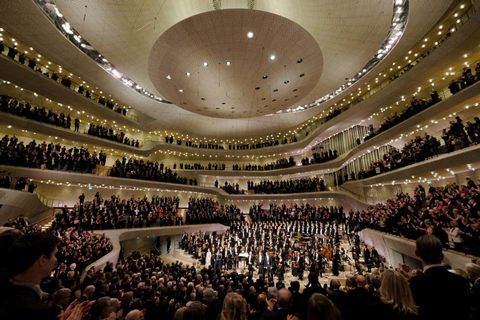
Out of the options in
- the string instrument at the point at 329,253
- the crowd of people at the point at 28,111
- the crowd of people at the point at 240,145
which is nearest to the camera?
the string instrument at the point at 329,253

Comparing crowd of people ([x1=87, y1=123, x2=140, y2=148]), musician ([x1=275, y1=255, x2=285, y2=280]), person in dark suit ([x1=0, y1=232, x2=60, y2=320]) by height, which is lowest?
musician ([x1=275, y1=255, x2=285, y2=280])

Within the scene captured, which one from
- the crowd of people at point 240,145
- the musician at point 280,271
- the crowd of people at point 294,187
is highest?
the crowd of people at point 240,145

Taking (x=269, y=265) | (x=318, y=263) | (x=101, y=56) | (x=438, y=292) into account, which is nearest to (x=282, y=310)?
(x=438, y=292)

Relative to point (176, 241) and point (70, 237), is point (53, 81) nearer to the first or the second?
point (70, 237)

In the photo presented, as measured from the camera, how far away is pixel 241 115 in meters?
16.4

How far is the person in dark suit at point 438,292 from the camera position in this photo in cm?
179

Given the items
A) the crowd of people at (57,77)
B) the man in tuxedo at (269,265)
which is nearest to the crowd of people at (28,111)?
the crowd of people at (57,77)

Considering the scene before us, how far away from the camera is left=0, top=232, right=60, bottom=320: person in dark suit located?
42.7 inches

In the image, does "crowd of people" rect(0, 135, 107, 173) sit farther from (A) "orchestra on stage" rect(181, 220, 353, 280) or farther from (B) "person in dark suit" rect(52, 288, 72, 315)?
(B) "person in dark suit" rect(52, 288, 72, 315)

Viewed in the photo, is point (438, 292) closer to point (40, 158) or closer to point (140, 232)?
point (140, 232)

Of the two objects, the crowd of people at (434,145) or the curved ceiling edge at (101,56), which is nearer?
the crowd of people at (434,145)

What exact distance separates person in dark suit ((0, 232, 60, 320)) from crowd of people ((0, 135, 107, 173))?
15457 mm

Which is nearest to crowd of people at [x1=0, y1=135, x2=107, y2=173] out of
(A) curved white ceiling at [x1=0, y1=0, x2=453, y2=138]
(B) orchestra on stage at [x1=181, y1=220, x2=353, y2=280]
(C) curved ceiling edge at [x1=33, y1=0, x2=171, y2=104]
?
(A) curved white ceiling at [x1=0, y1=0, x2=453, y2=138]

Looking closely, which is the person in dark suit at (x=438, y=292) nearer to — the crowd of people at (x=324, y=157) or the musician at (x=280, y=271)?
the musician at (x=280, y=271)
